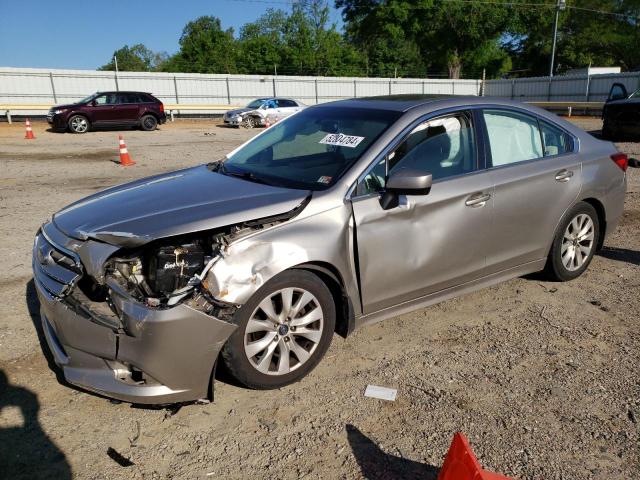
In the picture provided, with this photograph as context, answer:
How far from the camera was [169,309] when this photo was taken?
8.93 ft

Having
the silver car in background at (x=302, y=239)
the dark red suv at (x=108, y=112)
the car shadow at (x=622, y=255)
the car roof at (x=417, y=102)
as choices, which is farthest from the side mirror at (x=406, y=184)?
the dark red suv at (x=108, y=112)

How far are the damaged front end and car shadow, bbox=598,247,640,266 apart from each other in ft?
13.5

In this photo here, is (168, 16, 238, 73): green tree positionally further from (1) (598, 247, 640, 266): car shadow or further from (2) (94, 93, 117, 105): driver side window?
(1) (598, 247, 640, 266): car shadow

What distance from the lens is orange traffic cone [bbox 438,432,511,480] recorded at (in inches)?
80.7

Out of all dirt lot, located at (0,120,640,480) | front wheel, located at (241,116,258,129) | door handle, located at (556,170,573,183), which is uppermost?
door handle, located at (556,170,573,183)

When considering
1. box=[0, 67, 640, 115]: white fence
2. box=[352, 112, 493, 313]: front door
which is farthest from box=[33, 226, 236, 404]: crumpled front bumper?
box=[0, 67, 640, 115]: white fence

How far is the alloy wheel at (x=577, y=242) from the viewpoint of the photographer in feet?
15.4

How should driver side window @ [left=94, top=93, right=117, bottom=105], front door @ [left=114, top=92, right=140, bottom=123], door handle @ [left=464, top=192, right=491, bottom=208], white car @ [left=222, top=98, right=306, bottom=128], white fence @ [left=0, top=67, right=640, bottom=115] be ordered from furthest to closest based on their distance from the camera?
1. white fence @ [left=0, top=67, right=640, bottom=115]
2. white car @ [left=222, top=98, right=306, bottom=128]
3. front door @ [left=114, top=92, right=140, bottom=123]
4. driver side window @ [left=94, top=93, right=117, bottom=105]
5. door handle @ [left=464, top=192, right=491, bottom=208]

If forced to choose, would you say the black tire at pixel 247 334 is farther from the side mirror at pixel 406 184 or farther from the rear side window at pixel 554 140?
the rear side window at pixel 554 140

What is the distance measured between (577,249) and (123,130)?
74.6 ft

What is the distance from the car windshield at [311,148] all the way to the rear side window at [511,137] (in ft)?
2.86

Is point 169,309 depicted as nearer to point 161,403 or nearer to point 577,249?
point 161,403

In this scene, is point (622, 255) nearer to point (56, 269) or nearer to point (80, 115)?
point (56, 269)

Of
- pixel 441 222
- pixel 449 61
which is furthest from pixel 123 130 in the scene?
pixel 449 61
